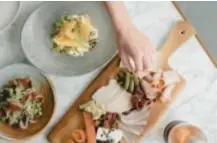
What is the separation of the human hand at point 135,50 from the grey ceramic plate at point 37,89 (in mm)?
224

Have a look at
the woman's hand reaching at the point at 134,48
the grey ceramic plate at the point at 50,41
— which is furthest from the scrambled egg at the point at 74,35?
the woman's hand reaching at the point at 134,48

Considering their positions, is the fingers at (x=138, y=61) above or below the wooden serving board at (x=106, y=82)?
above

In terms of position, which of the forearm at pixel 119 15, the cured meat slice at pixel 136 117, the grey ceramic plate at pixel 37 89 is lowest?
the cured meat slice at pixel 136 117

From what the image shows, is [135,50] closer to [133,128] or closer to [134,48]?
[134,48]

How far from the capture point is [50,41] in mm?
1021

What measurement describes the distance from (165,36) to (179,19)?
0.16ft

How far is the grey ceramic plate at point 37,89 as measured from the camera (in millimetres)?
1000

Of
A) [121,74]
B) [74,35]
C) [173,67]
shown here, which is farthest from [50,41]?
[173,67]

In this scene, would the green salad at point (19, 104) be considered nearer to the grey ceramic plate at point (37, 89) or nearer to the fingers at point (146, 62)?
the grey ceramic plate at point (37, 89)

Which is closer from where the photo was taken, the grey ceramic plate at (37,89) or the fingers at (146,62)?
the fingers at (146,62)

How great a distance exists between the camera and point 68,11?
103cm

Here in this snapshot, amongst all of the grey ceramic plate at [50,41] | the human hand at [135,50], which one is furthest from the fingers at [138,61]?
the grey ceramic plate at [50,41]

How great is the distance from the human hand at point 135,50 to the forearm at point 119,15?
2 centimetres

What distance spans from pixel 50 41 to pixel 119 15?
7.5 inches
